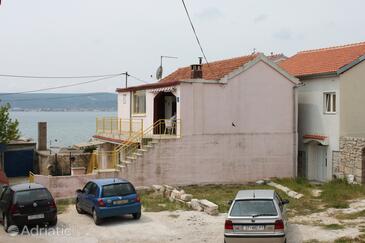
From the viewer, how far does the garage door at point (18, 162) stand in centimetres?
4092

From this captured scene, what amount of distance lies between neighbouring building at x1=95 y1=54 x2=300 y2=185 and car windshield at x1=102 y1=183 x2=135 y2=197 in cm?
640

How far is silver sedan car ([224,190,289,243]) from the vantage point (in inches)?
510

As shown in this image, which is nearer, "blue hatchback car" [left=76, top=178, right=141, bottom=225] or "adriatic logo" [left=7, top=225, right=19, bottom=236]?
"adriatic logo" [left=7, top=225, right=19, bottom=236]

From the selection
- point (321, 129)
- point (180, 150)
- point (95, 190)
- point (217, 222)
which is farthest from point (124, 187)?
point (321, 129)

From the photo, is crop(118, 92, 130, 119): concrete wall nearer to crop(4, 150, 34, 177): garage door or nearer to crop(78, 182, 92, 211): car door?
crop(78, 182, 92, 211): car door

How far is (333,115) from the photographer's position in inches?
1072

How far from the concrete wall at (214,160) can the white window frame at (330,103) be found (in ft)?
8.23

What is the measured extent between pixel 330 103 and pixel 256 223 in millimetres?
16331

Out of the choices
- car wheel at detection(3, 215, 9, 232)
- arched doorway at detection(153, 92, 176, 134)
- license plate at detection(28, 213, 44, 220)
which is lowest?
car wheel at detection(3, 215, 9, 232)

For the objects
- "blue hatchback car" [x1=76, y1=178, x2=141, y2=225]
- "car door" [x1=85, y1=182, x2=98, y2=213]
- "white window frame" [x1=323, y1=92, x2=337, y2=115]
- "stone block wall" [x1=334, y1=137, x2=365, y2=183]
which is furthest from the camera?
"white window frame" [x1=323, y1=92, x2=337, y2=115]

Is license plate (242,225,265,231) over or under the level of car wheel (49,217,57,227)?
over

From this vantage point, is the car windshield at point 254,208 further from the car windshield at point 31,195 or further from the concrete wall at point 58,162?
the concrete wall at point 58,162

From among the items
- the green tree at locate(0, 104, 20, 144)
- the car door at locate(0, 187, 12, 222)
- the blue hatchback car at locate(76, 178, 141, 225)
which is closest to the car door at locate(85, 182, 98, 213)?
the blue hatchback car at locate(76, 178, 141, 225)

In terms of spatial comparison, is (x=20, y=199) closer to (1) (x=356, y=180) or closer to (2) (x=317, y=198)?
(2) (x=317, y=198)
